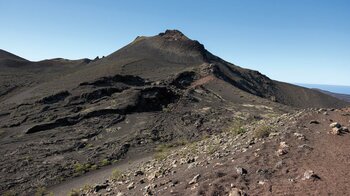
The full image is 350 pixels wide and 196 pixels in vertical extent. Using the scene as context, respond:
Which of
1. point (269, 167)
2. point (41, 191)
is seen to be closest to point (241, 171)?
point (269, 167)

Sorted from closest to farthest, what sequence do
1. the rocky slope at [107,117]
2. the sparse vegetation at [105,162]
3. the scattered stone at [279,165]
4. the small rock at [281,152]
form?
1. the scattered stone at [279,165]
2. the small rock at [281,152]
3. the sparse vegetation at [105,162]
4. the rocky slope at [107,117]

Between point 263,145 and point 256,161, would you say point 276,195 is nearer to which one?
point 256,161

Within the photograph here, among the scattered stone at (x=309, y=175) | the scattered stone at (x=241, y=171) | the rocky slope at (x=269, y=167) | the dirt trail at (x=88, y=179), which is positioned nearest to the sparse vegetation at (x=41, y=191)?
the dirt trail at (x=88, y=179)

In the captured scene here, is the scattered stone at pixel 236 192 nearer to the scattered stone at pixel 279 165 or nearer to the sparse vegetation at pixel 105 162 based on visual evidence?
the scattered stone at pixel 279 165

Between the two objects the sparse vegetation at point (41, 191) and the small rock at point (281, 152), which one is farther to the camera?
the sparse vegetation at point (41, 191)

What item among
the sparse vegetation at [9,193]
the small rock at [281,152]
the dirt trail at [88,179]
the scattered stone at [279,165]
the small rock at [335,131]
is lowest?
the sparse vegetation at [9,193]

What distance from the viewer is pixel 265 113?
4259 centimetres

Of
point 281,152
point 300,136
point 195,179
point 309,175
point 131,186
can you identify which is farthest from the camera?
point 131,186

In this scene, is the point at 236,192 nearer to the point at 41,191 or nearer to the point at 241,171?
the point at 241,171

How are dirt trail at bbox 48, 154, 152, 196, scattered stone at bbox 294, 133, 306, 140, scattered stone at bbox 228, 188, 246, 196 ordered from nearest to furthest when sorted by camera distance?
1. scattered stone at bbox 228, 188, 246, 196
2. scattered stone at bbox 294, 133, 306, 140
3. dirt trail at bbox 48, 154, 152, 196

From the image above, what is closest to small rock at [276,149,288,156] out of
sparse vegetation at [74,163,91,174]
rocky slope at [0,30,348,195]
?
rocky slope at [0,30,348,195]

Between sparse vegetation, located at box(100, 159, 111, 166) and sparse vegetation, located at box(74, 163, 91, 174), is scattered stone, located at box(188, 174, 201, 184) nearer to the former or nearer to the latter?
sparse vegetation, located at box(74, 163, 91, 174)

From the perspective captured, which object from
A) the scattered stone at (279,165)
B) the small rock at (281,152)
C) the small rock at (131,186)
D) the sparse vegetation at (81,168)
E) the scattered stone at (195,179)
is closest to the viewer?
the scattered stone at (279,165)

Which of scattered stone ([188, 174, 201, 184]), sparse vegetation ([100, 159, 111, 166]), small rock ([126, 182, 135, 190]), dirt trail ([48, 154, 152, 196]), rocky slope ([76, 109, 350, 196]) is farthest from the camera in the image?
sparse vegetation ([100, 159, 111, 166])
